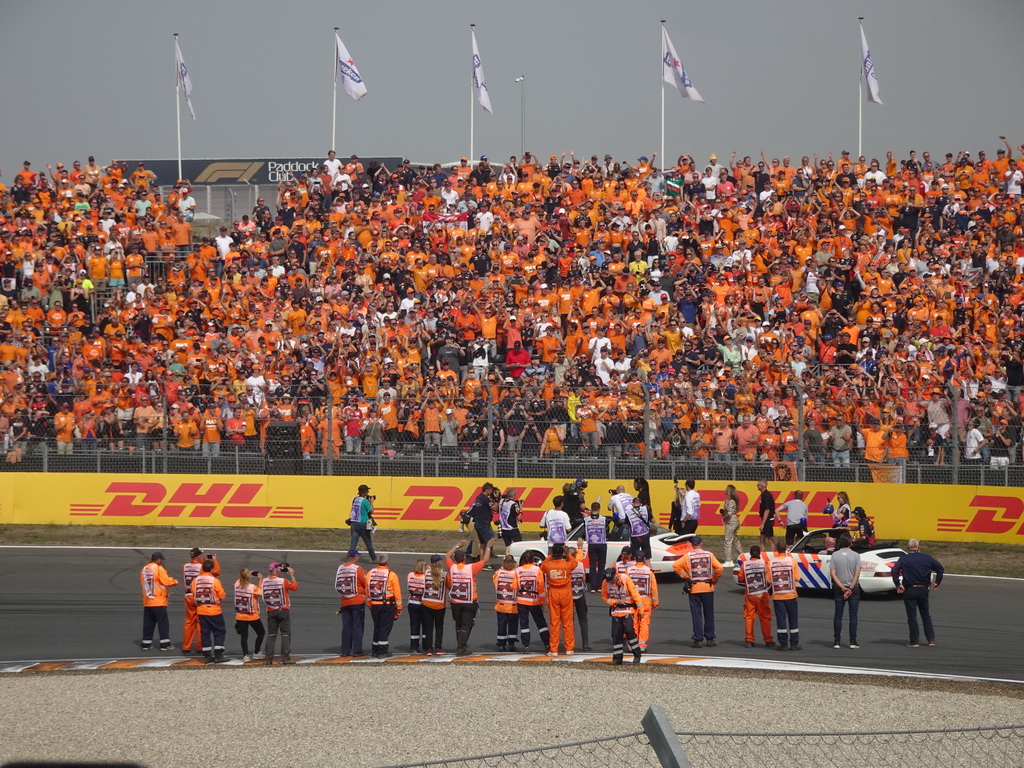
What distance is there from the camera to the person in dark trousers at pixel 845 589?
16.3 meters

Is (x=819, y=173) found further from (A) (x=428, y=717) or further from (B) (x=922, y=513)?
(A) (x=428, y=717)

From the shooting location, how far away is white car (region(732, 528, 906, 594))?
19.0 m

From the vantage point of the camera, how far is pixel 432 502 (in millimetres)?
25781

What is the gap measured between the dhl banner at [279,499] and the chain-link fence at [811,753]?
13.3m

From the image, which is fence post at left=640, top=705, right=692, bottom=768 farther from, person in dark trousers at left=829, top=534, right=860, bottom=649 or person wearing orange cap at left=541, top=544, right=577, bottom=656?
person in dark trousers at left=829, top=534, right=860, bottom=649

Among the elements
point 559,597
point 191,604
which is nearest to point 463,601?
point 559,597

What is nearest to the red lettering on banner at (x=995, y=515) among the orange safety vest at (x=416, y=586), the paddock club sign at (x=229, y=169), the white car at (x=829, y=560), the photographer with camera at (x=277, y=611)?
the white car at (x=829, y=560)

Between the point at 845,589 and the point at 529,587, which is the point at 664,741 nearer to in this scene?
the point at 529,587

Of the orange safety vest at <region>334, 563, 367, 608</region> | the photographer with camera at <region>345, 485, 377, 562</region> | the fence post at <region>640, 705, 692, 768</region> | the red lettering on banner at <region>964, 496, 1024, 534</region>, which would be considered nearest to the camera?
the fence post at <region>640, 705, 692, 768</region>

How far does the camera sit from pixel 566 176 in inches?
1390

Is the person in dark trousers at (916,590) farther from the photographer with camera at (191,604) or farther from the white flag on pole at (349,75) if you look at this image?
the white flag on pole at (349,75)

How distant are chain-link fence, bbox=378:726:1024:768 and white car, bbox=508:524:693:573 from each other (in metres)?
9.24

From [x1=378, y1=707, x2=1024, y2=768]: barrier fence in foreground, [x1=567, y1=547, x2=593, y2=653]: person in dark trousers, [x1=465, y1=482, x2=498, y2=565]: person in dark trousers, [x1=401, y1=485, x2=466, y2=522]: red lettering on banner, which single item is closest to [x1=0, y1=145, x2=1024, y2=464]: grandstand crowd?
[x1=401, y1=485, x2=466, y2=522]: red lettering on banner

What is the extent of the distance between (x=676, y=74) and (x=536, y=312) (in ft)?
45.1
